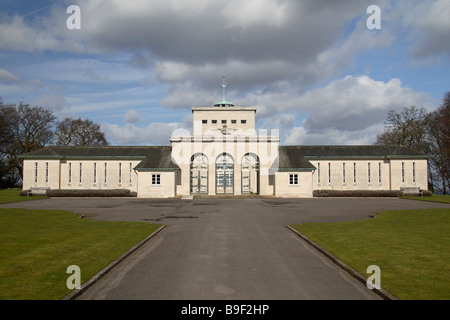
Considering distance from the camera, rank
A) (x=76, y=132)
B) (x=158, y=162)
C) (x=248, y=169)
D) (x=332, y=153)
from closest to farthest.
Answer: (x=158, y=162) → (x=248, y=169) → (x=332, y=153) → (x=76, y=132)

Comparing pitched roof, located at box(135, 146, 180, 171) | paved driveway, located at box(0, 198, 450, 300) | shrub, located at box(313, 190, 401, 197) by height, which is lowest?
paved driveway, located at box(0, 198, 450, 300)

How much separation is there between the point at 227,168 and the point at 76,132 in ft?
120

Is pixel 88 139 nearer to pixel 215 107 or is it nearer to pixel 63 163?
pixel 63 163

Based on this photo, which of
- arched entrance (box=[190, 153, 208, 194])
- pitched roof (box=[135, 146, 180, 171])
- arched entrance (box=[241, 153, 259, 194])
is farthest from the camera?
arched entrance (box=[241, 153, 259, 194])

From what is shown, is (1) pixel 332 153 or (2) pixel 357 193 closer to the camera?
(2) pixel 357 193

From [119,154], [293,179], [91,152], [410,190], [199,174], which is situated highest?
[91,152]

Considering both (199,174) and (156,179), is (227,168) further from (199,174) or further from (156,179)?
(156,179)

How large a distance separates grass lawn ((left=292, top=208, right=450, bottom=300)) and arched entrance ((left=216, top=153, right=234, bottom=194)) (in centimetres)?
2715

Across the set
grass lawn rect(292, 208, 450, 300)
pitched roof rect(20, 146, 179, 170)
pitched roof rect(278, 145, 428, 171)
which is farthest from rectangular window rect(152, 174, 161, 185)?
grass lawn rect(292, 208, 450, 300)

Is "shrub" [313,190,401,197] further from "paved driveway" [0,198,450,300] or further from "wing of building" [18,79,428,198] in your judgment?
"paved driveway" [0,198,450,300]

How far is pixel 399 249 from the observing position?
1148 cm

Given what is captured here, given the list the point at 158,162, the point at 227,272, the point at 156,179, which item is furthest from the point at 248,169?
the point at 227,272

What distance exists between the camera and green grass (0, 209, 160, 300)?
763 centimetres

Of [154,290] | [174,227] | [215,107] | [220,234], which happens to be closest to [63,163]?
[215,107]
